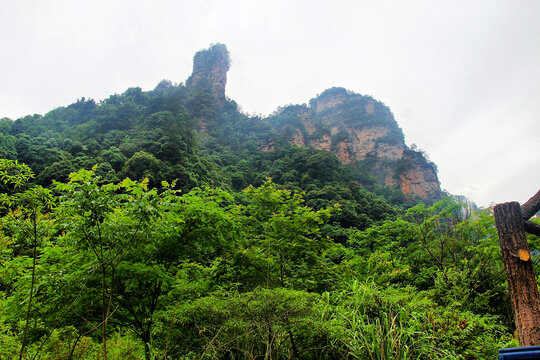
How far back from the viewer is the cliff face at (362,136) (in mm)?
→ 51716

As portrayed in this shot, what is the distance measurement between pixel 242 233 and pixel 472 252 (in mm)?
7247

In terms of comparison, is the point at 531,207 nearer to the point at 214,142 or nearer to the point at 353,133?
the point at 214,142

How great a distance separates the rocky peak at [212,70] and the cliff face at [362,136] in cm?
1509

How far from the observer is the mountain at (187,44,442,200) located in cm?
5166

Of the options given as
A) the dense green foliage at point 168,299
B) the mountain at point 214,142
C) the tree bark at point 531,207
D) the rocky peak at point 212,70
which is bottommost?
the dense green foliage at point 168,299

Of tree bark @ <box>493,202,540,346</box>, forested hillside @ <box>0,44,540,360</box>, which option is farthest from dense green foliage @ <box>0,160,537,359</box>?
tree bark @ <box>493,202,540,346</box>

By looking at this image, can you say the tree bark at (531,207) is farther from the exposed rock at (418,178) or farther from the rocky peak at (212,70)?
the rocky peak at (212,70)

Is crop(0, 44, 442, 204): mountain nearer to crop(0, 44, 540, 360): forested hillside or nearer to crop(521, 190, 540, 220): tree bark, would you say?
crop(0, 44, 540, 360): forested hillside

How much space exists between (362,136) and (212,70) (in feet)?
130

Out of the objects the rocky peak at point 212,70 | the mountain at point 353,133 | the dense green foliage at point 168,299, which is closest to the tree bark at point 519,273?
the dense green foliage at point 168,299

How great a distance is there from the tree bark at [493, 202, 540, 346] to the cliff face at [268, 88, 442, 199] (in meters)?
49.6

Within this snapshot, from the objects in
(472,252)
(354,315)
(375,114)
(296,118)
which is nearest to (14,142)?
(354,315)

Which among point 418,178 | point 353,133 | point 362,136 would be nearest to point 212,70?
point 353,133

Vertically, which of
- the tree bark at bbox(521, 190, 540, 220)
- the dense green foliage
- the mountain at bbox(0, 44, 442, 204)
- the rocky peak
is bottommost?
the dense green foliage
